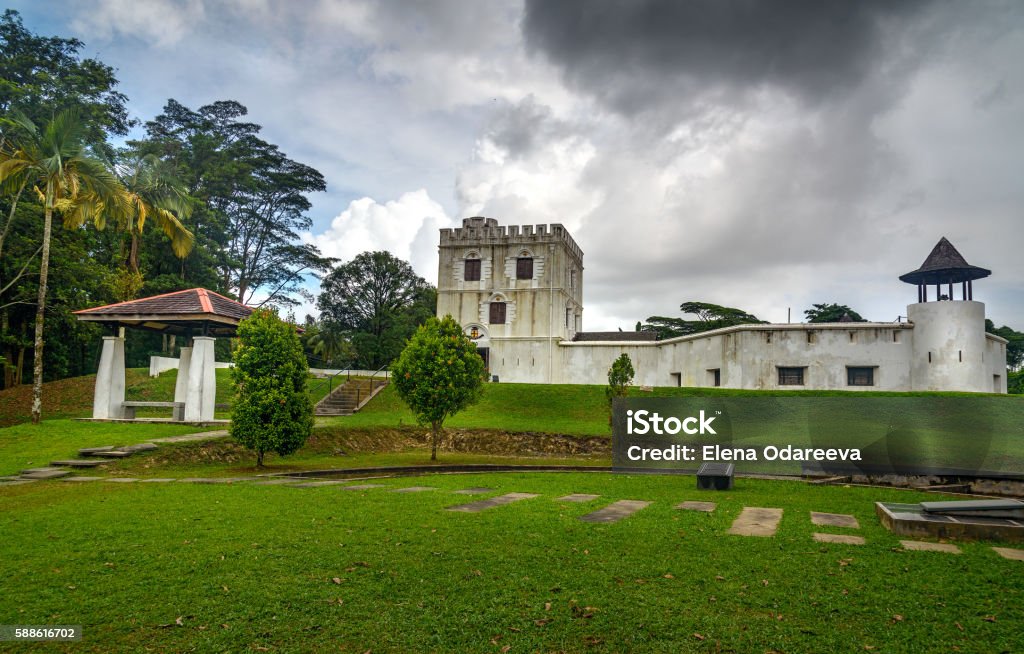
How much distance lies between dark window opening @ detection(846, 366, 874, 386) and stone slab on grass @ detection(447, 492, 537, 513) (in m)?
24.2

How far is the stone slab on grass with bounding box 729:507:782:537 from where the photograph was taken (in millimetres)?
A: 8066

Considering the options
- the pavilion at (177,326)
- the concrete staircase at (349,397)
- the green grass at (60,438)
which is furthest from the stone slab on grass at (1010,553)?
the concrete staircase at (349,397)

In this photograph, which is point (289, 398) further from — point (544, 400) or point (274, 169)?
point (274, 169)

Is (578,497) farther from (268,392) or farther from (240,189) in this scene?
(240,189)

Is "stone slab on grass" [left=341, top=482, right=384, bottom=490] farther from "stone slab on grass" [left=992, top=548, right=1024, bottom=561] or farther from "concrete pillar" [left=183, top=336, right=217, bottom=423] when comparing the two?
"concrete pillar" [left=183, top=336, right=217, bottom=423]

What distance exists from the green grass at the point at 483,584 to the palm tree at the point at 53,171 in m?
15.8

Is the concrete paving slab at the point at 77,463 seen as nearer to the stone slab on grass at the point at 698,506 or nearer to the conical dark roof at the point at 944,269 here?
the stone slab on grass at the point at 698,506

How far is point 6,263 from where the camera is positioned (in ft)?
97.2

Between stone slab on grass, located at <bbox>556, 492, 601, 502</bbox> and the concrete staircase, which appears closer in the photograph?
stone slab on grass, located at <bbox>556, 492, 601, 502</bbox>

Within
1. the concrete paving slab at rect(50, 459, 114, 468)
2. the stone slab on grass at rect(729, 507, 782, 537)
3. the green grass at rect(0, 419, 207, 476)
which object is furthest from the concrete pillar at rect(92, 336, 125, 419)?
the stone slab on grass at rect(729, 507, 782, 537)

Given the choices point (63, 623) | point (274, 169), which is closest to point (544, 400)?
point (63, 623)

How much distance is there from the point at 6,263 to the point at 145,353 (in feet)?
46.8

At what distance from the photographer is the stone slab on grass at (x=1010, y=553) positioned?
6828 millimetres

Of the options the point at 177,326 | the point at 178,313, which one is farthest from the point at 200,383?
the point at 177,326
